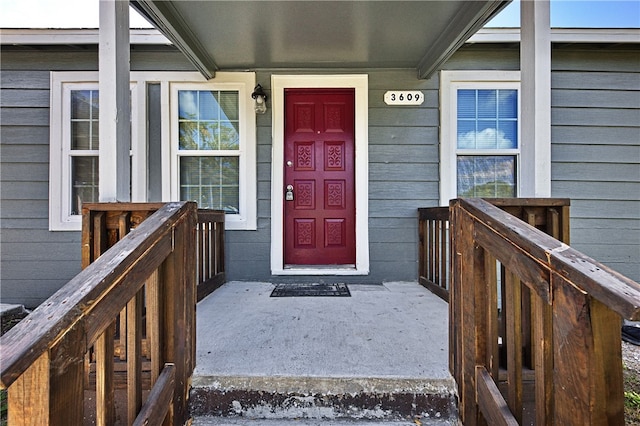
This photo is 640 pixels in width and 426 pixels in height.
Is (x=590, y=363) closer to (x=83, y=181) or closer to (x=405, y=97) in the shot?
(x=405, y=97)

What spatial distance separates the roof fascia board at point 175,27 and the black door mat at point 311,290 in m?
2.22

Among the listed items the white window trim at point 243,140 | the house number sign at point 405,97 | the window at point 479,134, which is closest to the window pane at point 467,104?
the window at point 479,134

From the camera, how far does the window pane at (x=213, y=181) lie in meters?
3.45

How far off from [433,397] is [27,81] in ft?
15.0

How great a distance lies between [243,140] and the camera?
11.2 ft

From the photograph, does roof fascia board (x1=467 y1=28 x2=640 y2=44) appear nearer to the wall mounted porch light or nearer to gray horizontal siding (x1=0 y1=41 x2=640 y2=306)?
gray horizontal siding (x1=0 y1=41 x2=640 y2=306)

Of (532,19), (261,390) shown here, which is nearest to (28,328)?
(261,390)

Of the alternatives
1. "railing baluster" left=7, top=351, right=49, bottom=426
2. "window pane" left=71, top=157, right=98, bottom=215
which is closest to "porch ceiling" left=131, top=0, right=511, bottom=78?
"window pane" left=71, top=157, right=98, bottom=215

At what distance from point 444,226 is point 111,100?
254cm

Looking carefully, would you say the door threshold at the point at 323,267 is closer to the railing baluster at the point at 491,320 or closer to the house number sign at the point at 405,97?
the house number sign at the point at 405,97

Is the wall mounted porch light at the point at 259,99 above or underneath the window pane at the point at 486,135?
above

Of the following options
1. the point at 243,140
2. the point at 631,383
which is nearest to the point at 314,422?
the point at 631,383

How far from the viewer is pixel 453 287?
1.49 meters

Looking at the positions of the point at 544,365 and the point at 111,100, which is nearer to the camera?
the point at 544,365
